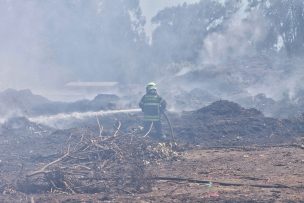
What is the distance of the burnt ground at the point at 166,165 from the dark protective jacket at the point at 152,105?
769 mm

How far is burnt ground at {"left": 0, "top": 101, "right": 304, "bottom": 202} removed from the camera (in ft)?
29.2

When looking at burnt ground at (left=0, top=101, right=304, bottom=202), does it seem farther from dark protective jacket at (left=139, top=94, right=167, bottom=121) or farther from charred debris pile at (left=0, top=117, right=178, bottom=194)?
dark protective jacket at (left=139, top=94, right=167, bottom=121)

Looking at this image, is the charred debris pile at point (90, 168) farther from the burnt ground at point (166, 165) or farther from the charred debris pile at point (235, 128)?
the charred debris pile at point (235, 128)

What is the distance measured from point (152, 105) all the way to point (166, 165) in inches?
138

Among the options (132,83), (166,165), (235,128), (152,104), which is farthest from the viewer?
(132,83)

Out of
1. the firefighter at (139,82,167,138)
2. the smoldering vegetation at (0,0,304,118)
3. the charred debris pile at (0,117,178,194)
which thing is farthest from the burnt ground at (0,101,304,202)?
the smoldering vegetation at (0,0,304,118)

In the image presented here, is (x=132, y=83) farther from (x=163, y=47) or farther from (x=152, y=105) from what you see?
(x=152, y=105)

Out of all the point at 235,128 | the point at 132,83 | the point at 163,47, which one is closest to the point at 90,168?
the point at 235,128

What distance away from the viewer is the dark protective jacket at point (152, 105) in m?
15.0

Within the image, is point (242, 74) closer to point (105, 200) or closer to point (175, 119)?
point (175, 119)

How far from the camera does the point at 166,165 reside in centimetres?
1175

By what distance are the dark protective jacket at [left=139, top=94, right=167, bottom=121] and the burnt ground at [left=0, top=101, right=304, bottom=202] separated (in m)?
0.77

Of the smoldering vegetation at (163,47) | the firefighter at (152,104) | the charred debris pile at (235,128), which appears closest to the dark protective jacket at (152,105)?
the firefighter at (152,104)

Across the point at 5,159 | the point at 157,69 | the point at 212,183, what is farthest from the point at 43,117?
the point at 157,69
